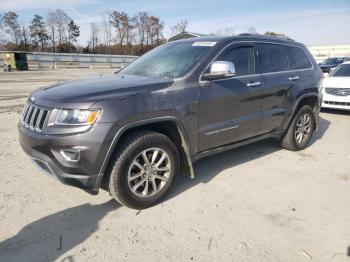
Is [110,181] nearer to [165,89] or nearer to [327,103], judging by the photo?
[165,89]

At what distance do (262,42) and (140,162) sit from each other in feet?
8.81

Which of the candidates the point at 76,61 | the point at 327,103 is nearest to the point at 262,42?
the point at 327,103

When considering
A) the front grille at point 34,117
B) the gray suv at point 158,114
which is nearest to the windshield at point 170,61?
the gray suv at point 158,114

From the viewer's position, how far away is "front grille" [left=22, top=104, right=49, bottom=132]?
318 cm

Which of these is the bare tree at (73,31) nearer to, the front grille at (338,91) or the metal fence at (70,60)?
the metal fence at (70,60)

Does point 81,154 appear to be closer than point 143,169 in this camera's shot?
Yes

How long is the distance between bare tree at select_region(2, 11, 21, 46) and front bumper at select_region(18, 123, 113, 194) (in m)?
69.6

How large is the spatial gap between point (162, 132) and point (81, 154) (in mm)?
1050

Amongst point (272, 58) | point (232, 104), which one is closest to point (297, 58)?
point (272, 58)

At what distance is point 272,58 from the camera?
191 inches

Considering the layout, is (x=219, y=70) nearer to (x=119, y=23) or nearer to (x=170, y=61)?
(x=170, y=61)

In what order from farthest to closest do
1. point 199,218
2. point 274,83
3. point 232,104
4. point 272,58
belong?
point 272,58
point 274,83
point 232,104
point 199,218

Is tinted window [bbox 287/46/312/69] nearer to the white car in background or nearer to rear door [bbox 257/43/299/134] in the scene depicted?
rear door [bbox 257/43/299/134]

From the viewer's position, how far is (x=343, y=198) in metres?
3.84
